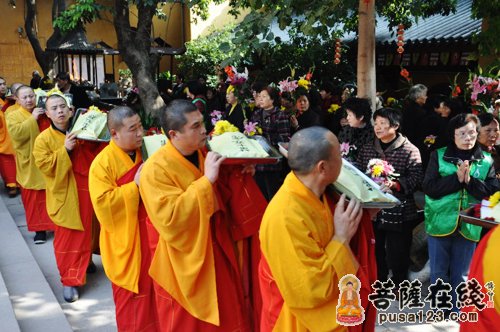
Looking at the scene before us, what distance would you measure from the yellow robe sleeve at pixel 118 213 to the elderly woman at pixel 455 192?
2.30 m

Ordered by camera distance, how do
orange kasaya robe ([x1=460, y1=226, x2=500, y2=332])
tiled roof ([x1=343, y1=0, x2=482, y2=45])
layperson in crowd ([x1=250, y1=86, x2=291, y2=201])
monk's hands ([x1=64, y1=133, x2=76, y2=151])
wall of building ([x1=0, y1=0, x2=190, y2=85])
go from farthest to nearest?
wall of building ([x1=0, y1=0, x2=190, y2=85]) → tiled roof ([x1=343, y1=0, x2=482, y2=45]) → layperson in crowd ([x1=250, y1=86, x2=291, y2=201]) → monk's hands ([x1=64, y1=133, x2=76, y2=151]) → orange kasaya robe ([x1=460, y1=226, x2=500, y2=332])

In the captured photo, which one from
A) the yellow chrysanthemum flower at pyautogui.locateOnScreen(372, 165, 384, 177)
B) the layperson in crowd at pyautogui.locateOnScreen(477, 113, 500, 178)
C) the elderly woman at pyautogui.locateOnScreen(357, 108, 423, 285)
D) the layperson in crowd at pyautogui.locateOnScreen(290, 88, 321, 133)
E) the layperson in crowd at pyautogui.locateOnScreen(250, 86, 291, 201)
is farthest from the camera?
the layperson in crowd at pyautogui.locateOnScreen(290, 88, 321, 133)

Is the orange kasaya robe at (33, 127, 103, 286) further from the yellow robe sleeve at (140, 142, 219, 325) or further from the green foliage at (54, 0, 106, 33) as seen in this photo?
the green foliage at (54, 0, 106, 33)

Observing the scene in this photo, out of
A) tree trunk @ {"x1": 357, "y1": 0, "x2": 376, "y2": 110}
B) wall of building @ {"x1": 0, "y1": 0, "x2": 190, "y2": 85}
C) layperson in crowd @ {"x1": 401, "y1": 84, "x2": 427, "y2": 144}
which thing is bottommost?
layperson in crowd @ {"x1": 401, "y1": 84, "x2": 427, "y2": 144}

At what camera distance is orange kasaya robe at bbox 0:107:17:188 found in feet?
27.9

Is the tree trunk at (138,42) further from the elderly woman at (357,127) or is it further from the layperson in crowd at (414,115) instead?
the elderly woman at (357,127)

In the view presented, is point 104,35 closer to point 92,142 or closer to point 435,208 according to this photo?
point 92,142

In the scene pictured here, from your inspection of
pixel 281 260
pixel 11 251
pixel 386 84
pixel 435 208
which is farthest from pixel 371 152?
pixel 386 84

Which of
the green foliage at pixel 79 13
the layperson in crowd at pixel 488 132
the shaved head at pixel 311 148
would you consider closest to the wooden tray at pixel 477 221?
the shaved head at pixel 311 148

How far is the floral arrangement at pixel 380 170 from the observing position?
423cm

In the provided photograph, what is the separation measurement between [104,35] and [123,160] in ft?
72.8

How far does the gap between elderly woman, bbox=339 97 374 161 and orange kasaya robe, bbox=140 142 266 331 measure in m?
1.75

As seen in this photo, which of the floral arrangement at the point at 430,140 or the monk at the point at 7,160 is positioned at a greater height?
the floral arrangement at the point at 430,140

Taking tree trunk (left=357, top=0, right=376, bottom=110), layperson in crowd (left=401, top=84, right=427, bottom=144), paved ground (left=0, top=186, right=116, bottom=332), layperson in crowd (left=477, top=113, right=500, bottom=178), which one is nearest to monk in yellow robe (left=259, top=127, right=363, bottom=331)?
layperson in crowd (left=477, top=113, right=500, bottom=178)
